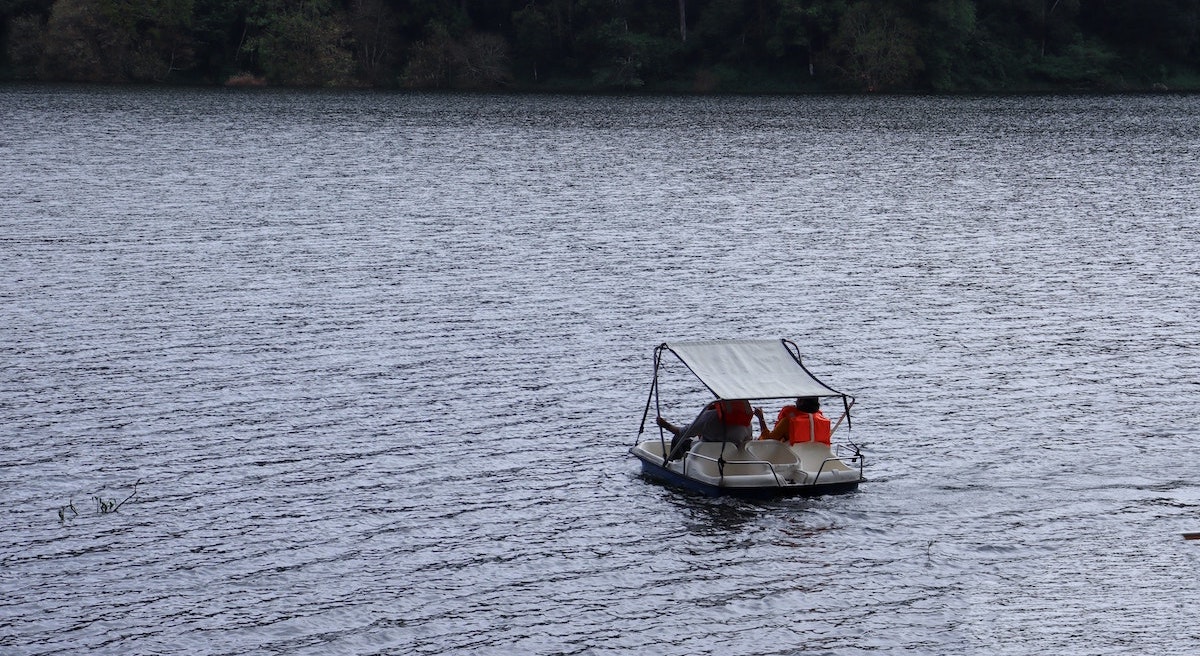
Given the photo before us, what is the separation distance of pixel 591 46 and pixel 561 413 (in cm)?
13069

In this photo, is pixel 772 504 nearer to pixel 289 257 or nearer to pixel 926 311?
pixel 926 311

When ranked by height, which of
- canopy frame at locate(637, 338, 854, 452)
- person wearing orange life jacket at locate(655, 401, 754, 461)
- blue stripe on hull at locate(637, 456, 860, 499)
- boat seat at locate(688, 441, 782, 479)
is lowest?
blue stripe on hull at locate(637, 456, 860, 499)

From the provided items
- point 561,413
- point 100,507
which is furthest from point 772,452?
point 100,507

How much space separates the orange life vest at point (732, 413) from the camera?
3078cm

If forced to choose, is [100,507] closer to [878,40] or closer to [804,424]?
[804,424]

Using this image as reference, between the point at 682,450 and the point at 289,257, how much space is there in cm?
3164

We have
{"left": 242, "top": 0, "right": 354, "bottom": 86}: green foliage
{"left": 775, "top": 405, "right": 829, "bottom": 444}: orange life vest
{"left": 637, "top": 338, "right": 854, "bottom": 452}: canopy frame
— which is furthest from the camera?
{"left": 242, "top": 0, "right": 354, "bottom": 86}: green foliage

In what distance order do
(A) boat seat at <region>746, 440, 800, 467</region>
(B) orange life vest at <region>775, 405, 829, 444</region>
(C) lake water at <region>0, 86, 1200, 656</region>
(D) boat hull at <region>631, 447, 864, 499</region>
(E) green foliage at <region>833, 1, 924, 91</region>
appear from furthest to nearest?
(E) green foliage at <region>833, 1, 924, 91</region> < (B) orange life vest at <region>775, 405, 829, 444</region> < (A) boat seat at <region>746, 440, 800, 467</region> < (D) boat hull at <region>631, 447, 864, 499</region> < (C) lake water at <region>0, 86, 1200, 656</region>

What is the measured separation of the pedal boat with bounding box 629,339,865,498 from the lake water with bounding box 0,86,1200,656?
556mm

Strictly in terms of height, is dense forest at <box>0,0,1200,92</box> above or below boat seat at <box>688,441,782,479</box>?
above

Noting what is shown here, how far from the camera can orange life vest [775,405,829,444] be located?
30.5m

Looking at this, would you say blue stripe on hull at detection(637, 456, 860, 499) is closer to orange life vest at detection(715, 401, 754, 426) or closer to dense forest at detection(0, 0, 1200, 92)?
orange life vest at detection(715, 401, 754, 426)

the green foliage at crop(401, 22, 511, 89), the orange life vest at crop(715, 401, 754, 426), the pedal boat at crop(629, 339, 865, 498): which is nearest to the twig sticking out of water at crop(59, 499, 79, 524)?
the pedal boat at crop(629, 339, 865, 498)

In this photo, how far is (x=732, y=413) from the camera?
30.8 meters
